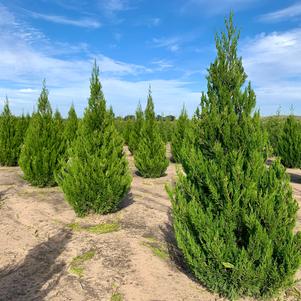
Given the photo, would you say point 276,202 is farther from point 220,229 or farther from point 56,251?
point 56,251

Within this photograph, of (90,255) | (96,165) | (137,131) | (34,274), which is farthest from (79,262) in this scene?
(137,131)

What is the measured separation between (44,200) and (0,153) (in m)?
7.05

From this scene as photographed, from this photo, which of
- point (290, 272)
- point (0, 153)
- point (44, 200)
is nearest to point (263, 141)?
point (290, 272)

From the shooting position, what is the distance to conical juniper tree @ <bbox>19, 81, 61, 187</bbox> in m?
10.3

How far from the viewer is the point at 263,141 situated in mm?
4383

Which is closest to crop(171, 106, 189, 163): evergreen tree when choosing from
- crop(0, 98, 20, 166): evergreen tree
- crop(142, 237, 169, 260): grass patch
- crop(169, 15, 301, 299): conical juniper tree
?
crop(0, 98, 20, 166): evergreen tree

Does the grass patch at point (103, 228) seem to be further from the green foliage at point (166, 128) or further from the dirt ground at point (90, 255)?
the green foliage at point (166, 128)

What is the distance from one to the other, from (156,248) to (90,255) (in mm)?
1099

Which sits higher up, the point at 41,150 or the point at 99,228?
the point at 41,150

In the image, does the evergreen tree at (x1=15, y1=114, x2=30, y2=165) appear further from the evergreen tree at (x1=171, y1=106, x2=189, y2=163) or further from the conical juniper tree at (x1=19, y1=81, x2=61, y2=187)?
the evergreen tree at (x1=171, y1=106, x2=189, y2=163)

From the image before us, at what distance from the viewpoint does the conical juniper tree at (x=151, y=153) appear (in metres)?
12.8

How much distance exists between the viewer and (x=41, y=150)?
10.4 meters

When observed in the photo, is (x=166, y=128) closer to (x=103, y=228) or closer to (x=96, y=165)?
(x=96, y=165)

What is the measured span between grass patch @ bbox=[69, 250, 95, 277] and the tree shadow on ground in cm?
16
